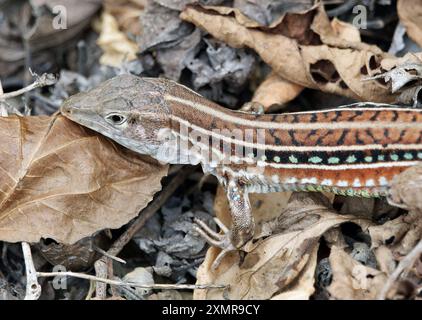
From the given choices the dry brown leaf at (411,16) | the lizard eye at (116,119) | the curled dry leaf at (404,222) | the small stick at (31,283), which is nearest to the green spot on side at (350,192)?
the curled dry leaf at (404,222)

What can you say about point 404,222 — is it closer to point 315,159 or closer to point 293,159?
point 315,159

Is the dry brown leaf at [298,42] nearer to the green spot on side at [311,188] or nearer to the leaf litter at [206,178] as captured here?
the leaf litter at [206,178]

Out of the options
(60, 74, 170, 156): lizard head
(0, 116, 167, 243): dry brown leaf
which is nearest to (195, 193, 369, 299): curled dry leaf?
(0, 116, 167, 243): dry brown leaf

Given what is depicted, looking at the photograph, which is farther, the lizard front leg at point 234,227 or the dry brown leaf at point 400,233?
the lizard front leg at point 234,227

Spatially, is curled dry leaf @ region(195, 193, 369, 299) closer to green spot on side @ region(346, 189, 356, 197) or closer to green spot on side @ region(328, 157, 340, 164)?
green spot on side @ region(346, 189, 356, 197)

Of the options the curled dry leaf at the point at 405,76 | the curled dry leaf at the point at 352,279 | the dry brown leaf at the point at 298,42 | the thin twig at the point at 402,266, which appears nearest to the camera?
the thin twig at the point at 402,266

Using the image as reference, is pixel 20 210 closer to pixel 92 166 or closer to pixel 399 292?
pixel 92 166

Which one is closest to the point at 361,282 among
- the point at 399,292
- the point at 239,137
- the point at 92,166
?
the point at 399,292
